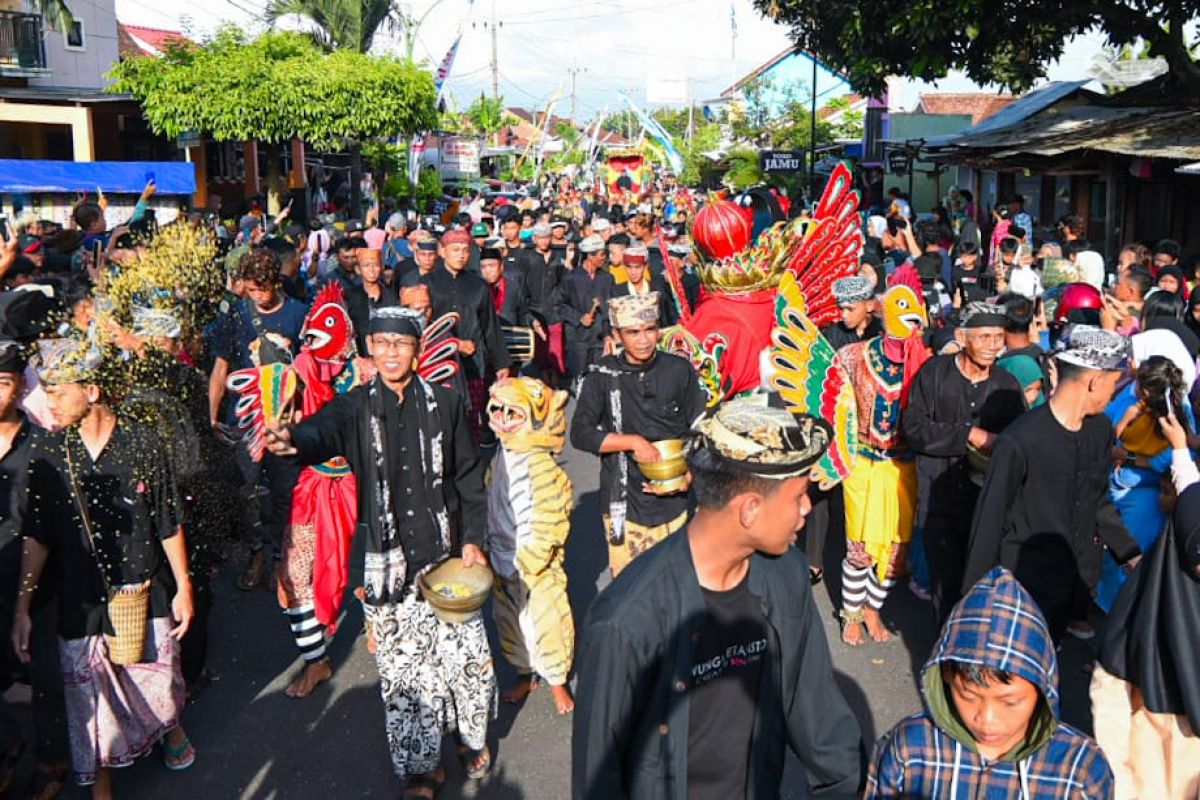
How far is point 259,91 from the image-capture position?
20828 millimetres

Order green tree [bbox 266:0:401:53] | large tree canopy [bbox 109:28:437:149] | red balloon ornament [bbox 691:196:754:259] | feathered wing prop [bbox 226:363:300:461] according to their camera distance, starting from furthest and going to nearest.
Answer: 1. green tree [bbox 266:0:401:53]
2. large tree canopy [bbox 109:28:437:149]
3. red balloon ornament [bbox 691:196:754:259]
4. feathered wing prop [bbox 226:363:300:461]

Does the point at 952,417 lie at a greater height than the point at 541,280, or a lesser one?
lesser

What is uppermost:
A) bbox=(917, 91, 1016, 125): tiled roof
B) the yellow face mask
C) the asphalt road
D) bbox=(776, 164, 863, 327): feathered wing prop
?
bbox=(917, 91, 1016, 125): tiled roof

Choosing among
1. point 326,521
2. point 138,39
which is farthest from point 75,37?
point 326,521

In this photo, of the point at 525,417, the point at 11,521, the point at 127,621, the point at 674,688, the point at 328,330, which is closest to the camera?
the point at 674,688

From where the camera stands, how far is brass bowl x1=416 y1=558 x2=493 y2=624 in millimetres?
4402

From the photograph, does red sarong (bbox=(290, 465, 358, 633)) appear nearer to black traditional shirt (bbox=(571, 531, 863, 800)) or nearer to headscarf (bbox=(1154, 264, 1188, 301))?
black traditional shirt (bbox=(571, 531, 863, 800))

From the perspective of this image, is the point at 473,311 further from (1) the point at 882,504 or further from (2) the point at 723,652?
(2) the point at 723,652

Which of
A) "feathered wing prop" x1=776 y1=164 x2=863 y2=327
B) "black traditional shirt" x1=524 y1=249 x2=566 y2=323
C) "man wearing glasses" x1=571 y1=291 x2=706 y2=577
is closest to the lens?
"man wearing glasses" x1=571 y1=291 x2=706 y2=577

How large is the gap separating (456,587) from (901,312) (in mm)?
2795

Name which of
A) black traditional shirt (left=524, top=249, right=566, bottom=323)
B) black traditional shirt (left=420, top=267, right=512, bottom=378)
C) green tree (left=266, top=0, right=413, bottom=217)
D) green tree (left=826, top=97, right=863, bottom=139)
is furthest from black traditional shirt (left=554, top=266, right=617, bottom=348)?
green tree (left=826, top=97, right=863, bottom=139)

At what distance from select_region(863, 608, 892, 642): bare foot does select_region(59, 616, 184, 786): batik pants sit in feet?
11.6

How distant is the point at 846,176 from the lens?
696 cm

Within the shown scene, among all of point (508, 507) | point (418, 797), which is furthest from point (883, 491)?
point (418, 797)
